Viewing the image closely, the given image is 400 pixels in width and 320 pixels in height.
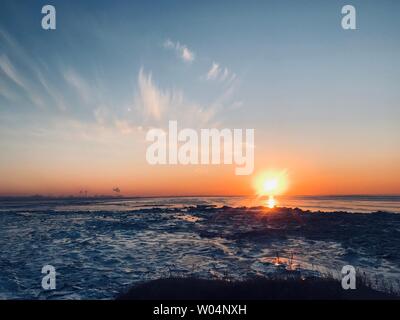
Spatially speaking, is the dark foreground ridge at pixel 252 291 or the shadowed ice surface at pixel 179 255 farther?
the shadowed ice surface at pixel 179 255

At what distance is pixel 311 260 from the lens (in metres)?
15.9

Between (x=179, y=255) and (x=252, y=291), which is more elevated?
(x=252, y=291)

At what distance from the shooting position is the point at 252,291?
9.95m

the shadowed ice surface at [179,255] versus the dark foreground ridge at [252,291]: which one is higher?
the dark foreground ridge at [252,291]

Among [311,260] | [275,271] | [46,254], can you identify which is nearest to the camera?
[275,271]

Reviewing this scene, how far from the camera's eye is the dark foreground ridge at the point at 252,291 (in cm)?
952

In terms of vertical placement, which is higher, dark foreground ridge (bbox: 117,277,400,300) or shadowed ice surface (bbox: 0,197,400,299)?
dark foreground ridge (bbox: 117,277,400,300)

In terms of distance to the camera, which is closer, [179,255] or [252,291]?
[252,291]

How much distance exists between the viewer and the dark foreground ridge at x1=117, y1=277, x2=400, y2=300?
9516 mm

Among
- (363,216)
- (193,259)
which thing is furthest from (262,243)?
(363,216)

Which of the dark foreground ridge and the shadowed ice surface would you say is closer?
the dark foreground ridge
